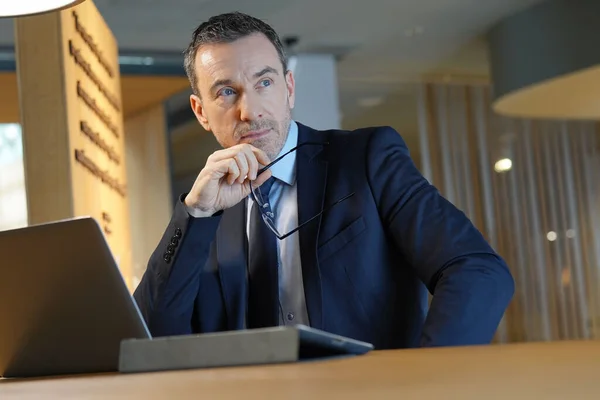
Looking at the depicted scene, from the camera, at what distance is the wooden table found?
1.78ft

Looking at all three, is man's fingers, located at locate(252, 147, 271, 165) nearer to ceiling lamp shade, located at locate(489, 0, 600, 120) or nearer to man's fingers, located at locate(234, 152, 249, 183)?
man's fingers, located at locate(234, 152, 249, 183)

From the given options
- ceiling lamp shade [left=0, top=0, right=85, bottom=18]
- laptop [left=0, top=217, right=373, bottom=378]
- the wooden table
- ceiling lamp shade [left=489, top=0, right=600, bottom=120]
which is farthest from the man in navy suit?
ceiling lamp shade [left=489, top=0, right=600, bottom=120]

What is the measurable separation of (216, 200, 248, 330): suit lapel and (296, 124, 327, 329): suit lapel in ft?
0.42

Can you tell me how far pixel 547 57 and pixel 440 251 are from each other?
15.0ft

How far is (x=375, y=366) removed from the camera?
79 cm

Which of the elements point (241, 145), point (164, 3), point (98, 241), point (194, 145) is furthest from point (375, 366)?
point (194, 145)

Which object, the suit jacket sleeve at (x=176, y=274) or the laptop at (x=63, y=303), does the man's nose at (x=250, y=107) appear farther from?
the laptop at (x=63, y=303)

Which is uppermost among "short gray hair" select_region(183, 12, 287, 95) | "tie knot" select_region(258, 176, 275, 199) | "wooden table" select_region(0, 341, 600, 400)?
"short gray hair" select_region(183, 12, 287, 95)

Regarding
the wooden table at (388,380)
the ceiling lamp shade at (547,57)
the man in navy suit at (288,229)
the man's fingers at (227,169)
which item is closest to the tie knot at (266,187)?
the man in navy suit at (288,229)

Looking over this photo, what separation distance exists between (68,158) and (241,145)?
5.51 feet

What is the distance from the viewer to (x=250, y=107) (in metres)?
1.99

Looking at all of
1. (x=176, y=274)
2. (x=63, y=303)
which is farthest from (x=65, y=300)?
(x=176, y=274)

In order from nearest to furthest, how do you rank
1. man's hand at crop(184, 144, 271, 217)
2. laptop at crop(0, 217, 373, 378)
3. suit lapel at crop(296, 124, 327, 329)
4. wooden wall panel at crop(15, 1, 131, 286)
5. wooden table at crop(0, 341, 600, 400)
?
1. wooden table at crop(0, 341, 600, 400)
2. laptop at crop(0, 217, 373, 378)
3. man's hand at crop(184, 144, 271, 217)
4. suit lapel at crop(296, 124, 327, 329)
5. wooden wall panel at crop(15, 1, 131, 286)

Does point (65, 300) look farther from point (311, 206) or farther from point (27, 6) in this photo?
point (27, 6)
